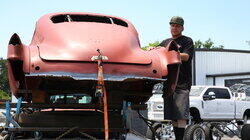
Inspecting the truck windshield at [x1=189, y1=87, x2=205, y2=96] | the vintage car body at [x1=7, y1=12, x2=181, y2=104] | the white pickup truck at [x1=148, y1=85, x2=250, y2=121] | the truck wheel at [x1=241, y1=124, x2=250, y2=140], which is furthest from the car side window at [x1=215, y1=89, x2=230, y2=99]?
the vintage car body at [x1=7, y1=12, x2=181, y2=104]

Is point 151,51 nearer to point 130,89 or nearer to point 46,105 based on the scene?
point 130,89

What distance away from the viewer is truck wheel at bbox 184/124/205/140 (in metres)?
9.11

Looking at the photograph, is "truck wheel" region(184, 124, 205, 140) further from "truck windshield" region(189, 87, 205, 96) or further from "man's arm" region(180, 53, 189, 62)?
"truck windshield" region(189, 87, 205, 96)

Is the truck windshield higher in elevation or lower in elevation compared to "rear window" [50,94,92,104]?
lower

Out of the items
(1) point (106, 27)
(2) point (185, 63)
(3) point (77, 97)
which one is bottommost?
(3) point (77, 97)

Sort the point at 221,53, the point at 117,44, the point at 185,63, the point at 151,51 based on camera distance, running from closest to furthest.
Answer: the point at 117,44 → the point at 151,51 → the point at 185,63 → the point at 221,53

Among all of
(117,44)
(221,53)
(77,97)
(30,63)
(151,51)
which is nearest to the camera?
(30,63)

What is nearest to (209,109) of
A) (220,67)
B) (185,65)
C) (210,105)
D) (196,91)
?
(210,105)

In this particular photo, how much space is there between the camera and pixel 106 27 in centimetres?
580

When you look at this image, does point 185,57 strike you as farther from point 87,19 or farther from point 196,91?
point 196,91

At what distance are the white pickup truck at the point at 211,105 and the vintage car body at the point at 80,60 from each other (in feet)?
29.8

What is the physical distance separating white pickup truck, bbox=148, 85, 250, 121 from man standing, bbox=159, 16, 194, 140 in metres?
8.02

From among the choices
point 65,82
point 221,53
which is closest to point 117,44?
point 65,82

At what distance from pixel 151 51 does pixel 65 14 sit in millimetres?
1284
